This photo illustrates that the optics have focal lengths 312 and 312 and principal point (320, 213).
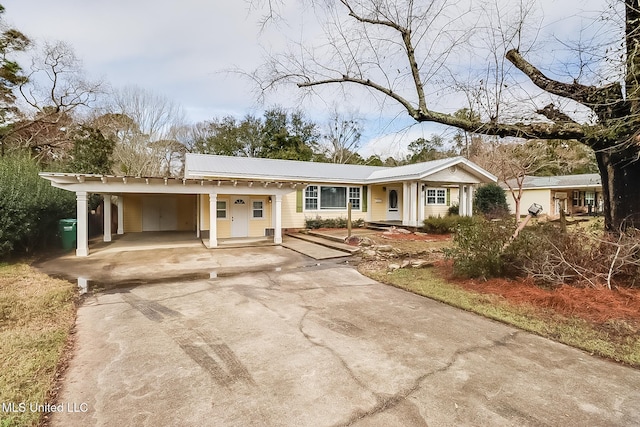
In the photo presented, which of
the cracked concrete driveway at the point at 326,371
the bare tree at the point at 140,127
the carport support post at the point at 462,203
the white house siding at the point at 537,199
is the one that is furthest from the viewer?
the white house siding at the point at 537,199

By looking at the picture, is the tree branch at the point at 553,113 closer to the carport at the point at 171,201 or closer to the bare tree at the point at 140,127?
the carport at the point at 171,201

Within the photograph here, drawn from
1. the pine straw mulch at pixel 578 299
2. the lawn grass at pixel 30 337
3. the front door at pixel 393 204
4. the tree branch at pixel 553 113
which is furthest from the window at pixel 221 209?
the tree branch at pixel 553 113

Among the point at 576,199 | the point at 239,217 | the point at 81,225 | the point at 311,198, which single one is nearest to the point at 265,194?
the point at 239,217

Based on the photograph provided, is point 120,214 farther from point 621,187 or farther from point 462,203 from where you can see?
point 621,187

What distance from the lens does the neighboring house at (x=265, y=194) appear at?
1101 cm

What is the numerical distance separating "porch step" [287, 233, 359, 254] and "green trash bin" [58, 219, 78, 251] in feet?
26.3

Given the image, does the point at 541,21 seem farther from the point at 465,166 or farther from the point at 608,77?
the point at 465,166

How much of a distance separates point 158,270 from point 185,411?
6.26 meters

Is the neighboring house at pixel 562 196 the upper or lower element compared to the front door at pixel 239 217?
upper

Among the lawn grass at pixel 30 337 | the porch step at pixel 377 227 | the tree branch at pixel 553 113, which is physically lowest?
the lawn grass at pixel 30 337

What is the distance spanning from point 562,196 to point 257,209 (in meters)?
25.8

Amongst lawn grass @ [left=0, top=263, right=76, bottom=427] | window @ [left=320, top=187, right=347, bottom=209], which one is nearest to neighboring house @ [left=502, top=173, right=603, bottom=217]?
window @ [left=320, top=187, right=347, bottom=209]

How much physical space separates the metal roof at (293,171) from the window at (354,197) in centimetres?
54

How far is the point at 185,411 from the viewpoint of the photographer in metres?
2.48
